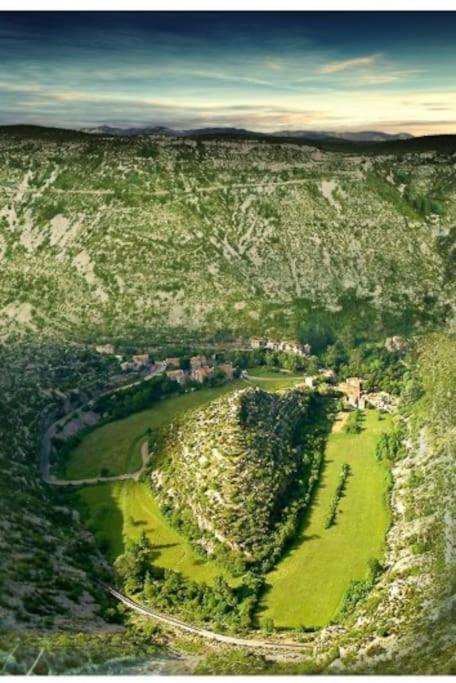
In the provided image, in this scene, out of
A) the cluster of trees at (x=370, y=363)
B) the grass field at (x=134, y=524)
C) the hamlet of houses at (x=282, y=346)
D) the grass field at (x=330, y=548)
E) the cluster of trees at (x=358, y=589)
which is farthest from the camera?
the hamlet of houses at (x=282, y=346)

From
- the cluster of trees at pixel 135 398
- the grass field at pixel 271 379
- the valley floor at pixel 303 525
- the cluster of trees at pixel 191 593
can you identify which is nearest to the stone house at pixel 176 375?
the cluster of trees at pixel 135 398

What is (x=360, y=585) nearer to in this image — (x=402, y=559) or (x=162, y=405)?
(x=402, y=559)

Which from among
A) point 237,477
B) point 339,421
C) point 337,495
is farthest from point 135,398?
point 337,495

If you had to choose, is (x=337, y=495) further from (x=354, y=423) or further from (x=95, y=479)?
(x=95, y=479)

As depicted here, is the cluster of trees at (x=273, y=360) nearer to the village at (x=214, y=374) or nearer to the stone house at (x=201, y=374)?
the village at (x=214, y=374)

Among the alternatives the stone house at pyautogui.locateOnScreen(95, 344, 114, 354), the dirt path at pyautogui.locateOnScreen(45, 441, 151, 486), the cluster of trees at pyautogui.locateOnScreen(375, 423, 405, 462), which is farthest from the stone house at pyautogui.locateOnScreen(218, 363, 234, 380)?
the dirt path at pyautogui.locateOnScreen(45, 441, 151, 486)

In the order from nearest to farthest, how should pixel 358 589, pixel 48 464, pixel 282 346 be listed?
pixel 358 589, pixel 48 464, pixel 282 346
